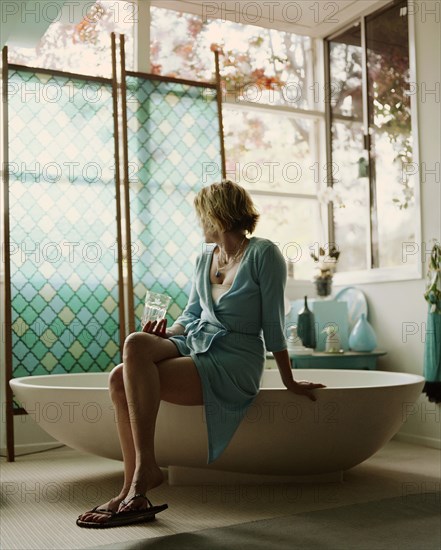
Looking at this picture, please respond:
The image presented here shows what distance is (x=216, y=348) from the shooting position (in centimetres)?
281

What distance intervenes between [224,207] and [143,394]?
85cm

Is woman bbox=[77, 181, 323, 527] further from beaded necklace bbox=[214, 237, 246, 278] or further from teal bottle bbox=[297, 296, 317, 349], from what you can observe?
teal bottle bbox=[297, 296, 317, 349]

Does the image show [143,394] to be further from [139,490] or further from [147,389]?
[139,490]

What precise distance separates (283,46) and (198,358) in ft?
11.1

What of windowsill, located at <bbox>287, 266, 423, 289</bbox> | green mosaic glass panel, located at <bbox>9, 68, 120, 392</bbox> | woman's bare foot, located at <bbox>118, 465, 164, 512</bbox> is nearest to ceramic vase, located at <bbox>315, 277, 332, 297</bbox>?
windowsill, located at <bbox>287, 266, 423, 289</bbox>

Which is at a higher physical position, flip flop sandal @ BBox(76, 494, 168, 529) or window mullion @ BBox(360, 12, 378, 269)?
window mullion @ BBox(360, 12, 378, 269)

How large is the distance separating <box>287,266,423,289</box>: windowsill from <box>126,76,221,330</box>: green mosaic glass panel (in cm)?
98

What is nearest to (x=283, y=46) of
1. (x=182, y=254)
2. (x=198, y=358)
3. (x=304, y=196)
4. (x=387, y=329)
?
(x=304, y=196)

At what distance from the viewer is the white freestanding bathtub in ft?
9.64

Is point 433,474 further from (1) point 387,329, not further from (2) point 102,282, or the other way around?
(2) point 102,282

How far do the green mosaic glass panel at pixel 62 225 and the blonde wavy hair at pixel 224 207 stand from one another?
1.48 m

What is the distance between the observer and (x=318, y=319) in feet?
15.2

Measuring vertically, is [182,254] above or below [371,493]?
above

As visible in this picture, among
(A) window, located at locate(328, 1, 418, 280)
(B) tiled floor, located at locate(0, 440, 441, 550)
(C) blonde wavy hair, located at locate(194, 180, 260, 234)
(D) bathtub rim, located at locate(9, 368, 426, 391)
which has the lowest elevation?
(B) tiled floor, located at locate(0, 440, 441, 550)
